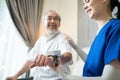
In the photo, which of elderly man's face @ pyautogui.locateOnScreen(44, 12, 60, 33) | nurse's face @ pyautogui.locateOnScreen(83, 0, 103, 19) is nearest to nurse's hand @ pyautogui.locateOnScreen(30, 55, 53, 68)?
nurse's face @ pyautogui.locateOnScreen(83, 0, 103, 19)

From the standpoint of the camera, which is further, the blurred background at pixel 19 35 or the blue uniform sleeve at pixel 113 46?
→ the blurred background at pixel 19 35

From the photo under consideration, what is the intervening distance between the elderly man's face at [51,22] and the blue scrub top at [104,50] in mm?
1047

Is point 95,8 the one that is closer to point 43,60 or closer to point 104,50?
point 104,50

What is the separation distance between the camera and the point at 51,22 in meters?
2.03

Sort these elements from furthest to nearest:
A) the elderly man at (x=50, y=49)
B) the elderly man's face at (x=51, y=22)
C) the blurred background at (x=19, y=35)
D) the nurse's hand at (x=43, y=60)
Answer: the blurred background at (x=19, y=35)
the elderly man's face at (x=51, y=22)
the elderly man at (x=50, y=49)
the nurse's hand at (x=43, y=60)

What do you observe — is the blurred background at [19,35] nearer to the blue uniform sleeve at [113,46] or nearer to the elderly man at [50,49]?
the elderly man at [50,49]

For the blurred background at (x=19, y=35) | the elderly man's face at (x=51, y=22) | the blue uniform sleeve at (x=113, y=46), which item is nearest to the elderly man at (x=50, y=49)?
the elderly man's face at (x=51, y=22)

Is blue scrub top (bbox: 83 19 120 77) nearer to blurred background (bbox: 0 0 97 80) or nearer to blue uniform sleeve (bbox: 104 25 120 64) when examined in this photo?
blue uniform sleeve (bbox: 104 25 120 64)

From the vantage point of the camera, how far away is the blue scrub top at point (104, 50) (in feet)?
2.74

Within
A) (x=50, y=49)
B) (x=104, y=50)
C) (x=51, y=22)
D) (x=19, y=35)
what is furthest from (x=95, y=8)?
(x=19, y=35)

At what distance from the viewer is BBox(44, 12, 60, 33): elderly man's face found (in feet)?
6.57

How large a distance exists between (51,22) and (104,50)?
1.20 metres

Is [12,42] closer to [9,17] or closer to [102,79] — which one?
[9,17]

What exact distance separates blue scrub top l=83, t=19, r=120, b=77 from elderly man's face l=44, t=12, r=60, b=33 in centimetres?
105
